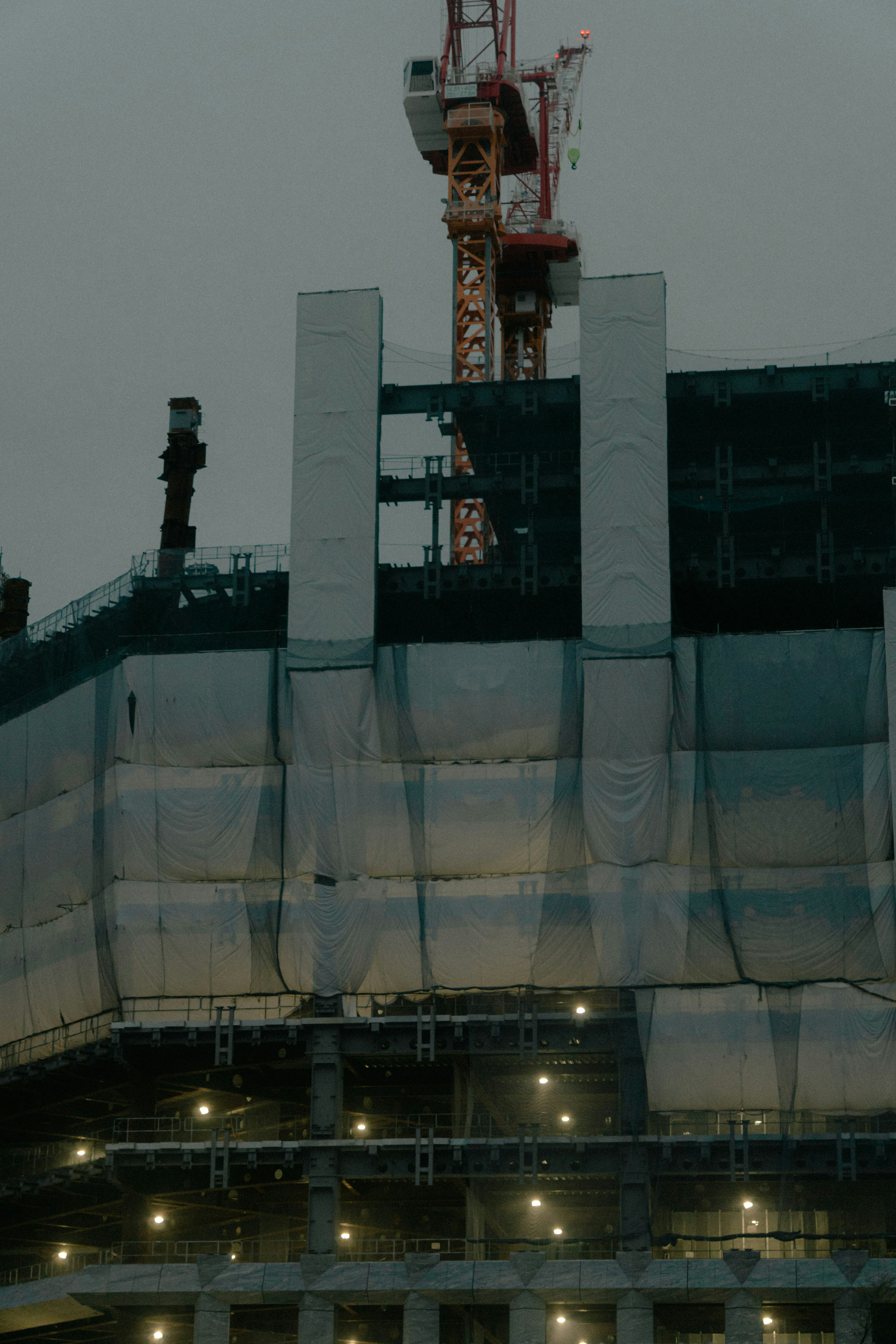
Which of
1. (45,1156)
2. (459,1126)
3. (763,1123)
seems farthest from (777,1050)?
(45,1156)

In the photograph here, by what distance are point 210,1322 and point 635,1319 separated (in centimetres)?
1827

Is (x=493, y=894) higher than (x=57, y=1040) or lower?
higher

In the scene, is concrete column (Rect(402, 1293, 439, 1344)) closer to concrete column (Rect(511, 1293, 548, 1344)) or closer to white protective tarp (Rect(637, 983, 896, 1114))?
concrete column (Rect(511, 1293, 548, 1344))

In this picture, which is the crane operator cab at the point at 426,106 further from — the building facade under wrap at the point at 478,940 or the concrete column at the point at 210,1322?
the concrete column at the point at 210,1322

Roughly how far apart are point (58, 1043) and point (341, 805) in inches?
818

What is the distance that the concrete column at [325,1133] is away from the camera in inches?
3386

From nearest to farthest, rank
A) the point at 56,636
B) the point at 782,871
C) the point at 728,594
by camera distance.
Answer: the point at 782,871
the point at 728,594
the point at 56,636

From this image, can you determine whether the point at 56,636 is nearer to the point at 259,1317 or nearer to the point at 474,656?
the point at 474,656

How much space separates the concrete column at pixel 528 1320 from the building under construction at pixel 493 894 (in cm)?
19

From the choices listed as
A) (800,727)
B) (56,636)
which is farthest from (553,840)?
(56,636)

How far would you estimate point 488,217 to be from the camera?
137750 mm

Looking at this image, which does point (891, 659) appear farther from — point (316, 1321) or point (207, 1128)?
point (207, 1128)

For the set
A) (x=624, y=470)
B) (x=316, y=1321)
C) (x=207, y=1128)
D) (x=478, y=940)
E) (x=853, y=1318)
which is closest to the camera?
(x=853, y=1318)

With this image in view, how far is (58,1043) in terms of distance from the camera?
328ft
